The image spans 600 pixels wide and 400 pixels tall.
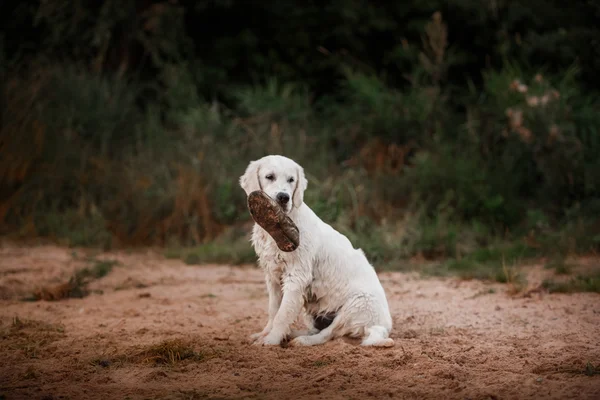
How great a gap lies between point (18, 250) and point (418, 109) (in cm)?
656

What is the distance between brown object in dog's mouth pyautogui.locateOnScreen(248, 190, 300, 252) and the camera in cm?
535

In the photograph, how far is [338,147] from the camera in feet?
42.1

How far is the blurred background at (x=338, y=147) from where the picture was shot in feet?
33.1

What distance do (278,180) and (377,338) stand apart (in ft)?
4.50

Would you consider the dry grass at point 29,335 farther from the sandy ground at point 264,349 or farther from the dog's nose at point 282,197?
the dog's nose at point 282,197

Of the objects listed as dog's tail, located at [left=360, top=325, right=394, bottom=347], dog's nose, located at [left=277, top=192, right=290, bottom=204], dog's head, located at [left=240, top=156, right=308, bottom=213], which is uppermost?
dog's head, located at [left=240, top=156, right=308, bottom=213]

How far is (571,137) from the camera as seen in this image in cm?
1103

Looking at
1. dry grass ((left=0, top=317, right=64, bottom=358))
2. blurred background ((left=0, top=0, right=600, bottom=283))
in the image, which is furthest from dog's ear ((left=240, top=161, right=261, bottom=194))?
blurred background ((left=0, top=0, right=600, bottom=283))

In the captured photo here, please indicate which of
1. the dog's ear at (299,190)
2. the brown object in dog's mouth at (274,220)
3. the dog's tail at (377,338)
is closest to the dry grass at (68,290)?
the brown object in dog's mouth at (274,220)

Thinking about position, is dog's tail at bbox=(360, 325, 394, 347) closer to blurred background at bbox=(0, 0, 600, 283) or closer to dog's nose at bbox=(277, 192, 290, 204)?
dog's nose at bbox=(277, 192, 290, 204)

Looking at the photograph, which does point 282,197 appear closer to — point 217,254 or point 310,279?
point 310,279

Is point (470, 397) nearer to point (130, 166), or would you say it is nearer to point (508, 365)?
point (508, 365)

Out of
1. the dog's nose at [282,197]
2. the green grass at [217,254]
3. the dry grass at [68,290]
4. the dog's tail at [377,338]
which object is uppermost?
the dog's nose at [282,197]

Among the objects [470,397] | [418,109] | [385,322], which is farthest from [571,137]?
[470,397]
